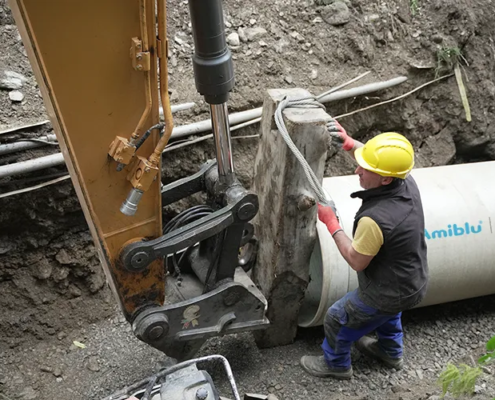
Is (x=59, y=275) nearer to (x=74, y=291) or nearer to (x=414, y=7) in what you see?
(x=74, y=291)

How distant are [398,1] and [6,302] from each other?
4036 mm

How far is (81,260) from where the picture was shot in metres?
3.92

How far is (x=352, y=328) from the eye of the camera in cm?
331

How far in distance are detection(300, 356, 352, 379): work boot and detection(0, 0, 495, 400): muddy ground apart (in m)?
0.05

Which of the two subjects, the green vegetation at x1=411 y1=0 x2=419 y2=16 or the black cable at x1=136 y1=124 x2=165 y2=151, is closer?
the black cable at x1=136 y1=124 x2=165 y2=151

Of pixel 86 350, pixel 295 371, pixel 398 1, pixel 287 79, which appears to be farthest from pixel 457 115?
pixel 86 350

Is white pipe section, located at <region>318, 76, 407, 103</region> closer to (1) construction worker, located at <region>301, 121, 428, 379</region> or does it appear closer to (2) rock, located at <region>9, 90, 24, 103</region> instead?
(1) construction worker, located at <region>301, 121, 428, 379</region>

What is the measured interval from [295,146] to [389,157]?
49 cm

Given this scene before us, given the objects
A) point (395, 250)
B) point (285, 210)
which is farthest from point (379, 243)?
point (285, 210)

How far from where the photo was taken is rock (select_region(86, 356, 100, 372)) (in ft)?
11.7

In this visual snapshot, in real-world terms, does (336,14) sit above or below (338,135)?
above

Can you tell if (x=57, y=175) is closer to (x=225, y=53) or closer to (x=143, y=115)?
(x=143, y=115)

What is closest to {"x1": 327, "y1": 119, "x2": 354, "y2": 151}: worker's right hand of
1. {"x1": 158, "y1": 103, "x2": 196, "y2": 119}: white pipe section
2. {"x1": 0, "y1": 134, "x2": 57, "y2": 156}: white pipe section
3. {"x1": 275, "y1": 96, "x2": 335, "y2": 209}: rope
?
{"x1": 275, "y1": 96, "x2": 335, "y2": 209}: rope

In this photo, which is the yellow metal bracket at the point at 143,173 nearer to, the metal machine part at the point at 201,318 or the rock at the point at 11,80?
the metal machine part at the point at 201,318
